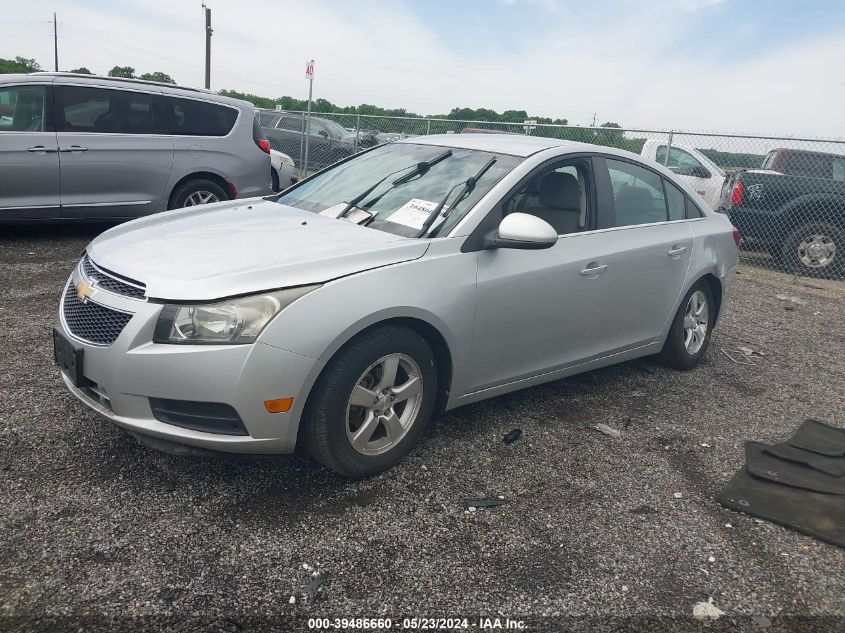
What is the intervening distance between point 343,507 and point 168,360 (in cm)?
95

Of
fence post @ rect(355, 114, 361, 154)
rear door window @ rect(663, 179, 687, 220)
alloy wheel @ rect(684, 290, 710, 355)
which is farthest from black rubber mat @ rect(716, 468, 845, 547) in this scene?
fence post @ rect(355, 114, 361, 154)

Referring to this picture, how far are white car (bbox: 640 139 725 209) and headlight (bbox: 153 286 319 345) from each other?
9501mm

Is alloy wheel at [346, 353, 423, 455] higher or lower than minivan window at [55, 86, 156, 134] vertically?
lower

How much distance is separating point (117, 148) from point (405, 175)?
498cm

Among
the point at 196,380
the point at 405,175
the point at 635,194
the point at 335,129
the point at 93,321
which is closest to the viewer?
the point at 196,380

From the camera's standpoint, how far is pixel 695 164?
1131 cm

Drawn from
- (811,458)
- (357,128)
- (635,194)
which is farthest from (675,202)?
(357,128)

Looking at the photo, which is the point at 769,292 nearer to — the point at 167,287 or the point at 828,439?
the point at 828,439

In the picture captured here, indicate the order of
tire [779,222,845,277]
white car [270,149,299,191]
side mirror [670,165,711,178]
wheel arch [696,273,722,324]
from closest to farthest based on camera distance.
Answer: wheel arch [696,273,722,324]
tire [779,222,845,277]
white car [270,149,299,191]
side mirror [670,165,711,178]

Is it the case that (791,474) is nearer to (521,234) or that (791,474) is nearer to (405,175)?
(521,234)

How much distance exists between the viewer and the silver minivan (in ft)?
24.1

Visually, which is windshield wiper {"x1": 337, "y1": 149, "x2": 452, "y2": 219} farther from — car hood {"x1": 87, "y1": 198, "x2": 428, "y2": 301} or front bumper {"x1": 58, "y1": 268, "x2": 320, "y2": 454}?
front bumper {"x1": 58, "y1": 268, "x2": 320, "y2": 454}

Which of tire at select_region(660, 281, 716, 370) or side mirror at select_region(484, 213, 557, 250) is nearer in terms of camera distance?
side mirror at select_region(484, 213, 557, 250)

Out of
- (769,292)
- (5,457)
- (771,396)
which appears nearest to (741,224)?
(769,292)
